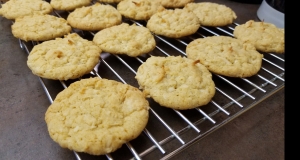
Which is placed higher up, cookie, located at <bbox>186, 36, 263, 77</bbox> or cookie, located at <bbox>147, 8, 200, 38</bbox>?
cookie, located at <bbox>147, 8, 200, 38</bbox>

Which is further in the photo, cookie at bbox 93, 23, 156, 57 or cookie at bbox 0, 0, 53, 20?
cookie at bbox 0, 0, 53, 20

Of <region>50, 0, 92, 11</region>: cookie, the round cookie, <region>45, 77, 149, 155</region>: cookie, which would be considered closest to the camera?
<region>45, 77, 149, 155</region>: cookie

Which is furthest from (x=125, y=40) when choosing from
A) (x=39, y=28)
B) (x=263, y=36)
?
(x=263, y=36)

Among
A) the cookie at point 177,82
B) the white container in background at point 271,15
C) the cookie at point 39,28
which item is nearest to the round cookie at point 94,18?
the cookie at point 39,28

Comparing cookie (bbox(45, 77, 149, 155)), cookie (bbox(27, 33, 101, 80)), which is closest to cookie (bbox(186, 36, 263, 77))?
cookie (bbox(45, 77, 149, 155))

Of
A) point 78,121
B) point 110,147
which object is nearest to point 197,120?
point 110,147

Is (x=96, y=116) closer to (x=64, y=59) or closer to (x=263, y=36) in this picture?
(x=64, y=59)

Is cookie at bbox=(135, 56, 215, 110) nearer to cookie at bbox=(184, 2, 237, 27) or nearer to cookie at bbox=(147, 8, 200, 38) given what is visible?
cookie at bbox=(147, 8, 200, 38)

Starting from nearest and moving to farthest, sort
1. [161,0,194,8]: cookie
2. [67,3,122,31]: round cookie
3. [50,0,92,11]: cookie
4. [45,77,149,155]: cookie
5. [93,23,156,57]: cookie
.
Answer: [45,77,149,155]: cookie → [93,23,156,57]: cookie → [67,3,122,31]: round cookie → [50,0,92,11]: cookie → [161,0,194,8]: cookie
